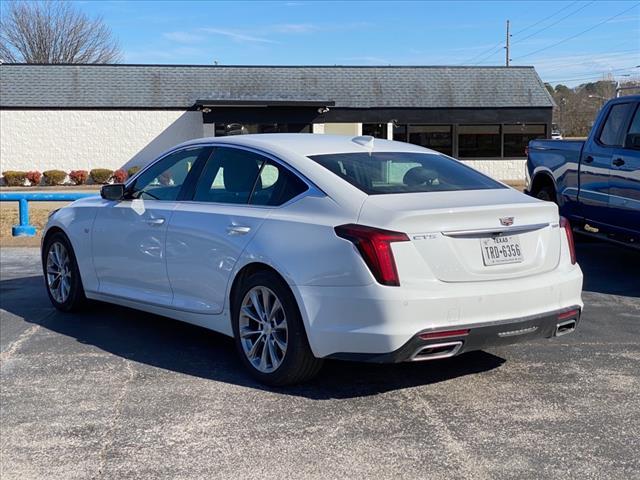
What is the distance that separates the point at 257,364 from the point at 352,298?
1.01m

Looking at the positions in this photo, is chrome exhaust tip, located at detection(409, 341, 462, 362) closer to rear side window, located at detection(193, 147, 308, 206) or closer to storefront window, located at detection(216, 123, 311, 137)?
rear side window, located at detection(193, 147, 308, 206)

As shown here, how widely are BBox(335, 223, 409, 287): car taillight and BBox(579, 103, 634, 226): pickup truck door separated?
16.7ft

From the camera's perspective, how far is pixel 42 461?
12.6ft

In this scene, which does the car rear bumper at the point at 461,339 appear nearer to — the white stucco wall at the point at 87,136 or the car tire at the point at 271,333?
the car tire at the point at 271,333

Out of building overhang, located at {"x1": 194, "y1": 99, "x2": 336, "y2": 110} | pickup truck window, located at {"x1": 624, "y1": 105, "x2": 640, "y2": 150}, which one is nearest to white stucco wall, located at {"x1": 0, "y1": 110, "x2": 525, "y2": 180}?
building overhang, located at {"x1": 194, "y1": 99, "x2": 336, "y2": 110}

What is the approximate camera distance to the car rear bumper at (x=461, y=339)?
4258 mm

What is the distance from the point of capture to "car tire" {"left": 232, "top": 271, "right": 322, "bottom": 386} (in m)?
4.63

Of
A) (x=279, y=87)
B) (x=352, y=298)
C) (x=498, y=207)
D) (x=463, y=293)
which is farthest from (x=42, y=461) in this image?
(x=279, y=87)

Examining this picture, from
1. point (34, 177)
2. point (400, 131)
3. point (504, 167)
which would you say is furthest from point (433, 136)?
point (34, 177)

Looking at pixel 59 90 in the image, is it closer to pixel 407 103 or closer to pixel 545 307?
pixel 407 103

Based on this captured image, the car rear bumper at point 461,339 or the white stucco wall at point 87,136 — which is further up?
the white stucco wall at point 87,136

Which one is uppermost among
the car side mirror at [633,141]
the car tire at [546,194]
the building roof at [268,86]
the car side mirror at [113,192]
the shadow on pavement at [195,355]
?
the building roof at [268,86]

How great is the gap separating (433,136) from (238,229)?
31.2 meters

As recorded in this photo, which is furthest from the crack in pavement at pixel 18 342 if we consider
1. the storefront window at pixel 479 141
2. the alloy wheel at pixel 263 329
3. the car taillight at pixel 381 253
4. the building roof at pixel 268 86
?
the storefront window at pixel 479 141
